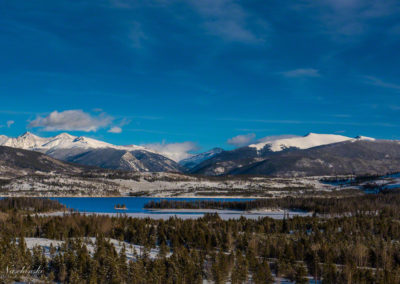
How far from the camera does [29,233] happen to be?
312ft

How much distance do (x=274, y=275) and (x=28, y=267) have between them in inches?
1318

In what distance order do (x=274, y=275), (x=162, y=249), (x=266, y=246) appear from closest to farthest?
(x=274, y=275) → (x=162, y=249) → (x=266, y=246)

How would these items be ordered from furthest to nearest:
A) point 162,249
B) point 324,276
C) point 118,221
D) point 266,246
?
point 118,221 < point 266,246 < point 162,249 < point 324,276

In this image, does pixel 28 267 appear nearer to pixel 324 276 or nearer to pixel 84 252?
pixel 84 252

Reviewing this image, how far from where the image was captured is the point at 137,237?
9131 centimetres

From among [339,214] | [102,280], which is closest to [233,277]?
[102,280]

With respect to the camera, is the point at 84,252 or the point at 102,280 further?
the point at 84,252

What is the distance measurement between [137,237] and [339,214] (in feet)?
364

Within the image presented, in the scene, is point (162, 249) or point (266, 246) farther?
point (266, 246)

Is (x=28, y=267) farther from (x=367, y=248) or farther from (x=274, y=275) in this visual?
(x=367, y=248)

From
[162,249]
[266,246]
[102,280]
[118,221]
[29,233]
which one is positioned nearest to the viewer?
[102,280]

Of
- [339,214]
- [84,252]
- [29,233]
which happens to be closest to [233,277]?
[84,252]

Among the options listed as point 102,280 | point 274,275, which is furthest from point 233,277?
point 102,280

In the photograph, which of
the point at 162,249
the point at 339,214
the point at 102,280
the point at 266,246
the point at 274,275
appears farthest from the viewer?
the point at 339,214
